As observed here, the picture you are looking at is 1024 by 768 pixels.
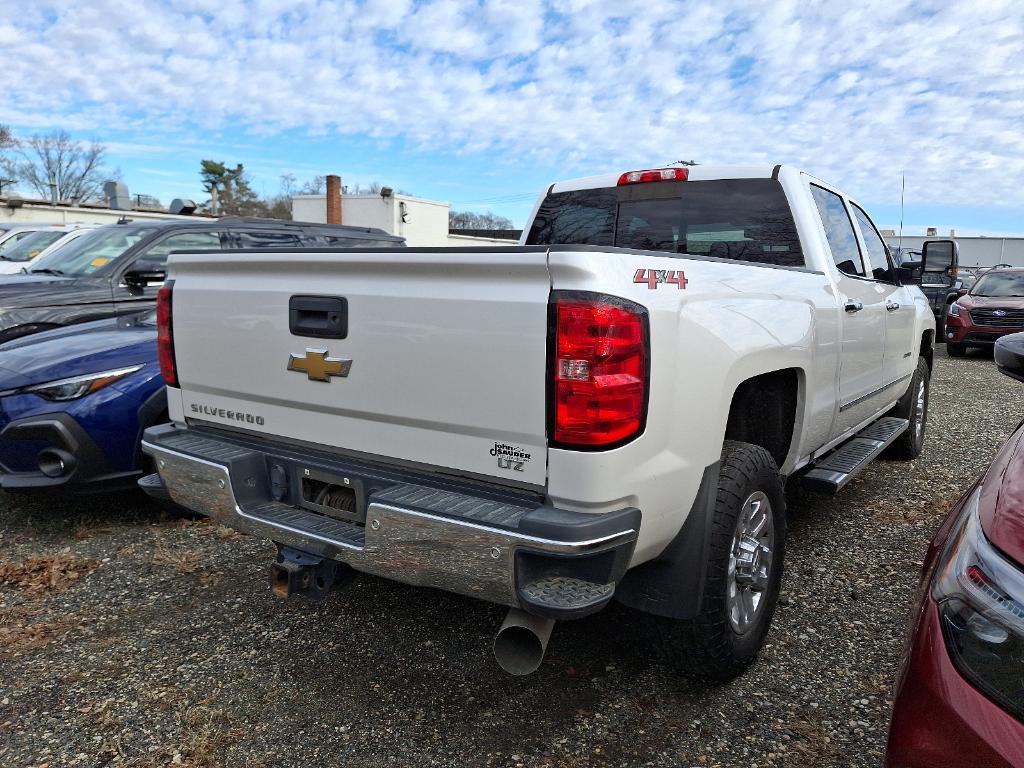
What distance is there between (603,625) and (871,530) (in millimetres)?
2082

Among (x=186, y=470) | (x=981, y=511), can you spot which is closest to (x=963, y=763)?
(x=981, y=511)

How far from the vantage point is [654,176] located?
13.2 feet

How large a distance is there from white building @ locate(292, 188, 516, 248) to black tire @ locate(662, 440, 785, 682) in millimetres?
28154

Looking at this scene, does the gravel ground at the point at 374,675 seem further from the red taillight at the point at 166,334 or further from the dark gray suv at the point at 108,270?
the dark gray suv at the point at 108,270

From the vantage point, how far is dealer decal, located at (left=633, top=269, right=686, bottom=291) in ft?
7.05

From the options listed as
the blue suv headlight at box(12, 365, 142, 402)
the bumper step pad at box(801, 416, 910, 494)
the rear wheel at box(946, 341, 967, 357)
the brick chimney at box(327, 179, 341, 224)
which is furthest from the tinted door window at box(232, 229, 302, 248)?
the brick chimney at box(327, 179, 341, 224)

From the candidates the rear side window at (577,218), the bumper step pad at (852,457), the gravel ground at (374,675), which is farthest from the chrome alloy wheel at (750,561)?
the rear side window at (577,218)

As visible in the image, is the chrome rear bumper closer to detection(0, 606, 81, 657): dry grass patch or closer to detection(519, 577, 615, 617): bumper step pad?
detection(519, 577, 615, 617): bumper step pad

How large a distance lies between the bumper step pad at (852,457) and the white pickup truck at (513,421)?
36mm

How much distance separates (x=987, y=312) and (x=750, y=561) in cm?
1333

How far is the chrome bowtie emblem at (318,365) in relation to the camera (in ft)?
8.19

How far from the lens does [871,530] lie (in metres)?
4.42

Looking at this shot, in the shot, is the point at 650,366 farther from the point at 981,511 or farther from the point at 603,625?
the point at 603,625

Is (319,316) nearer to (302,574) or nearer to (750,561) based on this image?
(302,574)
